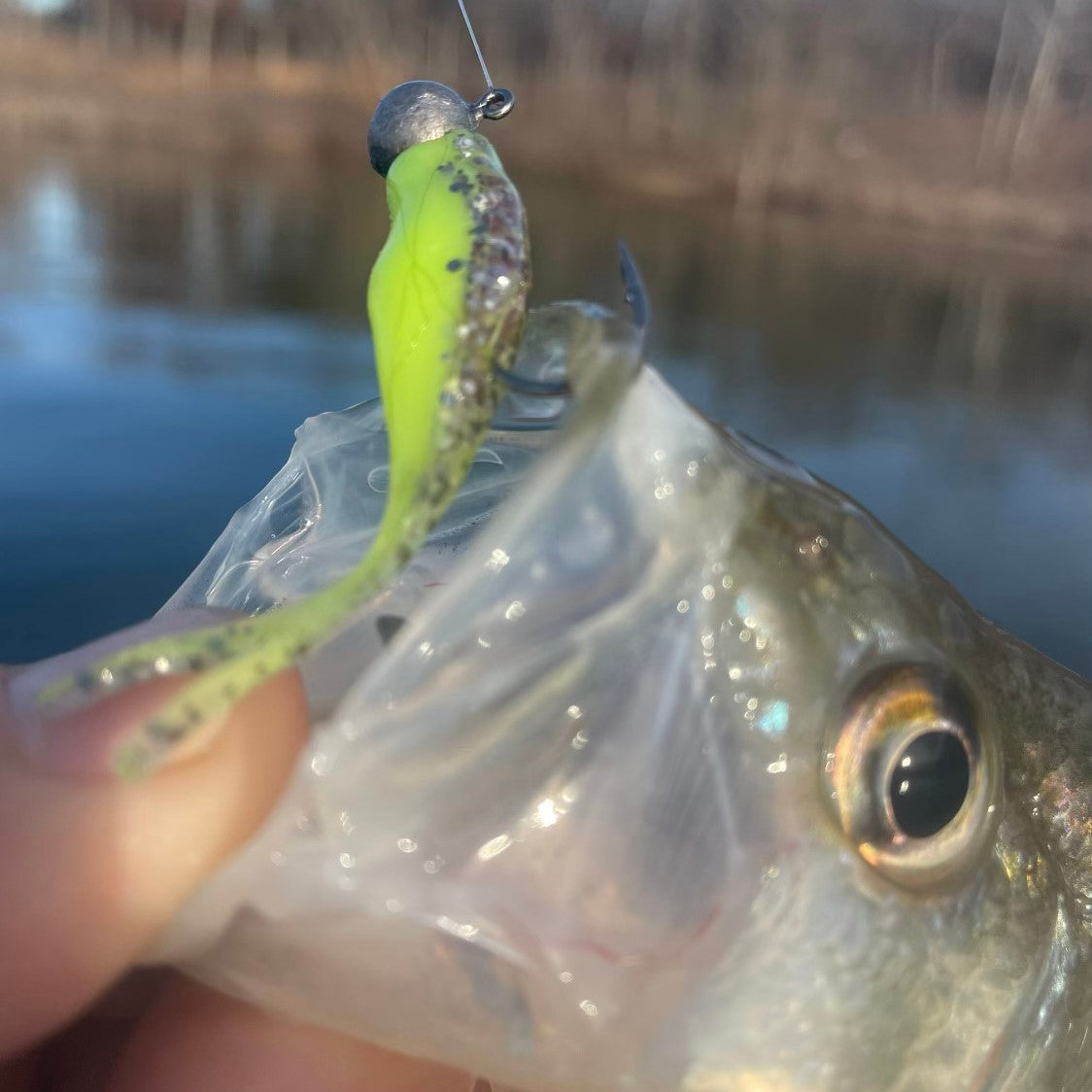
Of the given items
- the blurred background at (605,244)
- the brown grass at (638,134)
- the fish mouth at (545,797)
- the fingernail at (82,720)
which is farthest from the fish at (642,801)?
the brown grass at (638,134)

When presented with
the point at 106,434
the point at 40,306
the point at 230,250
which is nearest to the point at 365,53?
the point at 230,250

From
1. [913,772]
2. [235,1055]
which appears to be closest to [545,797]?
[913,772]

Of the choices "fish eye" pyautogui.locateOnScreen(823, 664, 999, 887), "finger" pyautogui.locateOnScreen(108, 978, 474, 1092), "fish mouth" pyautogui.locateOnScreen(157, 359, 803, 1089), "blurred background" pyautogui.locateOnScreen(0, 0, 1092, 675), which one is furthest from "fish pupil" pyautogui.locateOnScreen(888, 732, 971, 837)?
"blurred background" pyautogui.locateOnScreen(0, 0, 1092, 675)

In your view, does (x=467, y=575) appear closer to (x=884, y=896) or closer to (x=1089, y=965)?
(x=884, y=896)

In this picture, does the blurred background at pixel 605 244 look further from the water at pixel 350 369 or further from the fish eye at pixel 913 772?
the fish eye at pixel 913 772

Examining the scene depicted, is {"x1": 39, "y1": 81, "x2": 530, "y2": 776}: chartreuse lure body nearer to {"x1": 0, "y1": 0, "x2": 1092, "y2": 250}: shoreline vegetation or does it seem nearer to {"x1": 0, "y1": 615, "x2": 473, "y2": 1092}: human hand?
{"x1": 0, "y1": 615, "x2": 473, "y2": 1092}: human hand
